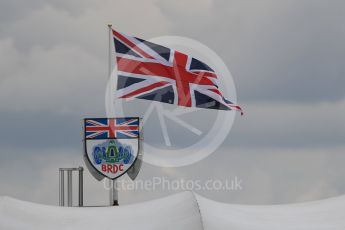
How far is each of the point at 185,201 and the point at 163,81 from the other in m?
10.3

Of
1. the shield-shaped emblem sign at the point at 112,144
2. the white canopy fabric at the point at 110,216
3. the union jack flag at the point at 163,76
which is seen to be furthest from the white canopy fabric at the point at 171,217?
the shield-shaped emblem sign at the point at 112,144

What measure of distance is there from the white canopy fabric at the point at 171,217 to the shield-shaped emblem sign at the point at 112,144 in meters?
10.3

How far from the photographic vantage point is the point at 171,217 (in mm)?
42531

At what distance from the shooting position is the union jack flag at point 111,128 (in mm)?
57500

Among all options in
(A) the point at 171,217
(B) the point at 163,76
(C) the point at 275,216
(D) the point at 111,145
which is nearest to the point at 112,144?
(D) the point at 111,145

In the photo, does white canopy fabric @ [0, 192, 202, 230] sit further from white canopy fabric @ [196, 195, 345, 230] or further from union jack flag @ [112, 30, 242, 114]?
union jack flag @ [112, 30, 242, 114]

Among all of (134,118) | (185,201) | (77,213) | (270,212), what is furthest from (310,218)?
(134,118)

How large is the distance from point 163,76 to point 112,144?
5607 mm

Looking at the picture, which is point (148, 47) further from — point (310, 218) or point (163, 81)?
point (310, 218)

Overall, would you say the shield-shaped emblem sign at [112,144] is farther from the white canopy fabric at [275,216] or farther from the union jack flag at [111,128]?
the white canopy fabric at [275,216]

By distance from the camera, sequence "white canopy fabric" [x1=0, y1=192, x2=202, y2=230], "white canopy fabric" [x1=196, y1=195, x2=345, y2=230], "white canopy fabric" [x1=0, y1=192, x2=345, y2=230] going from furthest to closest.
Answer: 1. "white canopy fabric" [x1=196, y1=195, x2=345, y2=230]
2. "white canopy fabric" [x1=0, y1=192, x2=345, y2=230]
3. "white canopy fabric" [x1=0, y1=192, x2=202, y2=230]

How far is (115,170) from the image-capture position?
57719 millimetres

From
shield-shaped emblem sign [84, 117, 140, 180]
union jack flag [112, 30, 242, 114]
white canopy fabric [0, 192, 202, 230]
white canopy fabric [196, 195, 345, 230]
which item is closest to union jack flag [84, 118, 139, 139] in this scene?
shield-shaped emblem sign [84, 117, 140, 180]

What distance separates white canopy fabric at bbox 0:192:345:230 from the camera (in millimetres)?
42500
